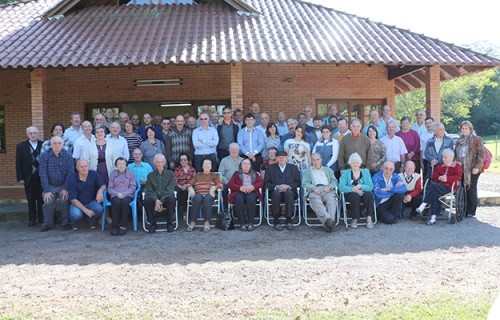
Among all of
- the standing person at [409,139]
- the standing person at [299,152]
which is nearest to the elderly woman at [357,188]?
the standing person at [299,152]

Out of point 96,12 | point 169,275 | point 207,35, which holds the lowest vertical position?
point 169,275

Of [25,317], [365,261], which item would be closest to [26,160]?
[25,317]

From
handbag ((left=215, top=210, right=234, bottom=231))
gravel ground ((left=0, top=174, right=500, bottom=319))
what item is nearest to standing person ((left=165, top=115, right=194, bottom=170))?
handbag ((left=215, top=210, right=234, bottom=231))

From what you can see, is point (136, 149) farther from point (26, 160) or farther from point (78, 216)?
point (26, 160)

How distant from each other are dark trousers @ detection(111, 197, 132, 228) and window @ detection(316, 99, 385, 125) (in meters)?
7.15

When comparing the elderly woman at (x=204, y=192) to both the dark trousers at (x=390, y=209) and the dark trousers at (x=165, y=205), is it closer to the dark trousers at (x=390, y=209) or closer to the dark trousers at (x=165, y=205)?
the dark trousers at (x=165, y=205)

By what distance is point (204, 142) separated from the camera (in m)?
8.79

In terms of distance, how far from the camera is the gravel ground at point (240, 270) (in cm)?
446

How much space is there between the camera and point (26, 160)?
859 cm

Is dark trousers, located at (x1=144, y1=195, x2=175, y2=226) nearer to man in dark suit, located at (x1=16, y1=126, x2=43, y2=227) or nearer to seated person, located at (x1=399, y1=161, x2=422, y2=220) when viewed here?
man in dark suit, located at (x1=16, y1=126, x2=43, y2=227)

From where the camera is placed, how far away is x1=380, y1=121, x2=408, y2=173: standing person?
8930 millimetres

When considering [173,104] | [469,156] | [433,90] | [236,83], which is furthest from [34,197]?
[433,90]

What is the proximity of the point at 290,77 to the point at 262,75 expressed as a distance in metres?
0.78

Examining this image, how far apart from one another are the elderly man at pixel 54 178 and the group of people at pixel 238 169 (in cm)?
2
